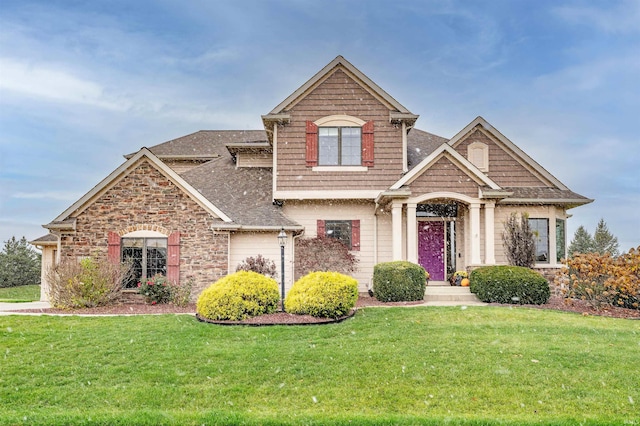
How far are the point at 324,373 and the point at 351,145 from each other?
11.6 metres

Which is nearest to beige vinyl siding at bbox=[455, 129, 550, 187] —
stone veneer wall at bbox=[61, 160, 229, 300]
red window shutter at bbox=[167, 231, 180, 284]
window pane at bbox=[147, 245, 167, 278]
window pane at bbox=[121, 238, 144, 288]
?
stone veneer wall at bbox=[61, 160, 229, 300]

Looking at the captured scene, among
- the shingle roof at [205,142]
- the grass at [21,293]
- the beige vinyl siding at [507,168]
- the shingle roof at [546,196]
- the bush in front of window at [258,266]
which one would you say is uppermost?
the shingle roof at [205,142]

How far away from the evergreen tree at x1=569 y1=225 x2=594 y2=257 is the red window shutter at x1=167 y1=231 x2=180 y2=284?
32.1 m

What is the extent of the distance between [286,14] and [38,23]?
691cm

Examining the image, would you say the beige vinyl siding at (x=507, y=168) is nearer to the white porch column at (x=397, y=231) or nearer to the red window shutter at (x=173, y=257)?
the white porch column at (x=397, y=231)

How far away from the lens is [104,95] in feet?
54.5

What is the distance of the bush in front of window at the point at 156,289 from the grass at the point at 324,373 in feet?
11.7

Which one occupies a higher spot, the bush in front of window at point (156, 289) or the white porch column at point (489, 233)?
the white porch column at point (489, 233)

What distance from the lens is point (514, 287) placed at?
1462 centimetres

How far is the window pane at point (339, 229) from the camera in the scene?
60.4ft

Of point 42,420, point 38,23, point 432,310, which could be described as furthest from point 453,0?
point 42,420

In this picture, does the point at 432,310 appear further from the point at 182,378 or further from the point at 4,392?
the point at 4,392

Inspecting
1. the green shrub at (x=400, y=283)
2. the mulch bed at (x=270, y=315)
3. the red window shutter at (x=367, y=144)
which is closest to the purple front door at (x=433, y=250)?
the red window shutter at (x=367, y=144)

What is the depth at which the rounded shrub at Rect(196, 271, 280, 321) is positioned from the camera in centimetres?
1178
